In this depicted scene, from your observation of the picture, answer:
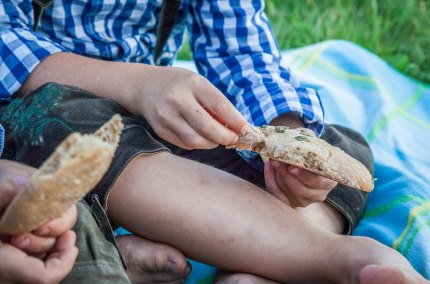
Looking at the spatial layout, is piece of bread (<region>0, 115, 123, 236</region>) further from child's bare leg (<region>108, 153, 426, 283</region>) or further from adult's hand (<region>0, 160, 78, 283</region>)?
child's bare leg (<region>108, 153, 426, 283</region>)

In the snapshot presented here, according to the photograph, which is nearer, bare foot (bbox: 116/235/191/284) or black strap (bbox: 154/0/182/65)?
bare foot (bbox: 116/235/191/284)

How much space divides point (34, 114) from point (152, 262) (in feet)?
1.05

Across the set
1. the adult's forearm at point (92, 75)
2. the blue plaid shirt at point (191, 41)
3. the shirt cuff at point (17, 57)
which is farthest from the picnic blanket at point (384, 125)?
the shirt cuff at point (17, 57)

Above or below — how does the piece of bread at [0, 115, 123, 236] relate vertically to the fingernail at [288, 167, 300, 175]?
above

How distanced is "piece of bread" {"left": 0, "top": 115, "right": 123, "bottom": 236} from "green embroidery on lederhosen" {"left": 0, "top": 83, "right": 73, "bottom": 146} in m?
0.36

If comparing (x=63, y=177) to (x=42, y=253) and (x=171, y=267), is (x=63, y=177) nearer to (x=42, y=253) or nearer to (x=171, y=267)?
(x=42, y=253)

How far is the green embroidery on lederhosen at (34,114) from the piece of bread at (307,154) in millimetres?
309

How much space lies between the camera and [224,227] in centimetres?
108

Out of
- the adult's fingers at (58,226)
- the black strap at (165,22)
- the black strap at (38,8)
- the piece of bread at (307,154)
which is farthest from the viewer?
the black strap at (165,22)

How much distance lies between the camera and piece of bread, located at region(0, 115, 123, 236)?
0.69 m

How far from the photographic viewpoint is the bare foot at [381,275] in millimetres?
951

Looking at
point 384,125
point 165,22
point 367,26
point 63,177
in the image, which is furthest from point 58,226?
point 367,26

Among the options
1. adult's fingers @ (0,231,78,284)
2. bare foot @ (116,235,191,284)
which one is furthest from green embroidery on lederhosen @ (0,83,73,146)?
→ adult's fingers @ (0,231,78,284)

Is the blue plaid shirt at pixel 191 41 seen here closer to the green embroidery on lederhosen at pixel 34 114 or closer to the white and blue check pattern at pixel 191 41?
the white and blue check pattern at pixel 191 41
